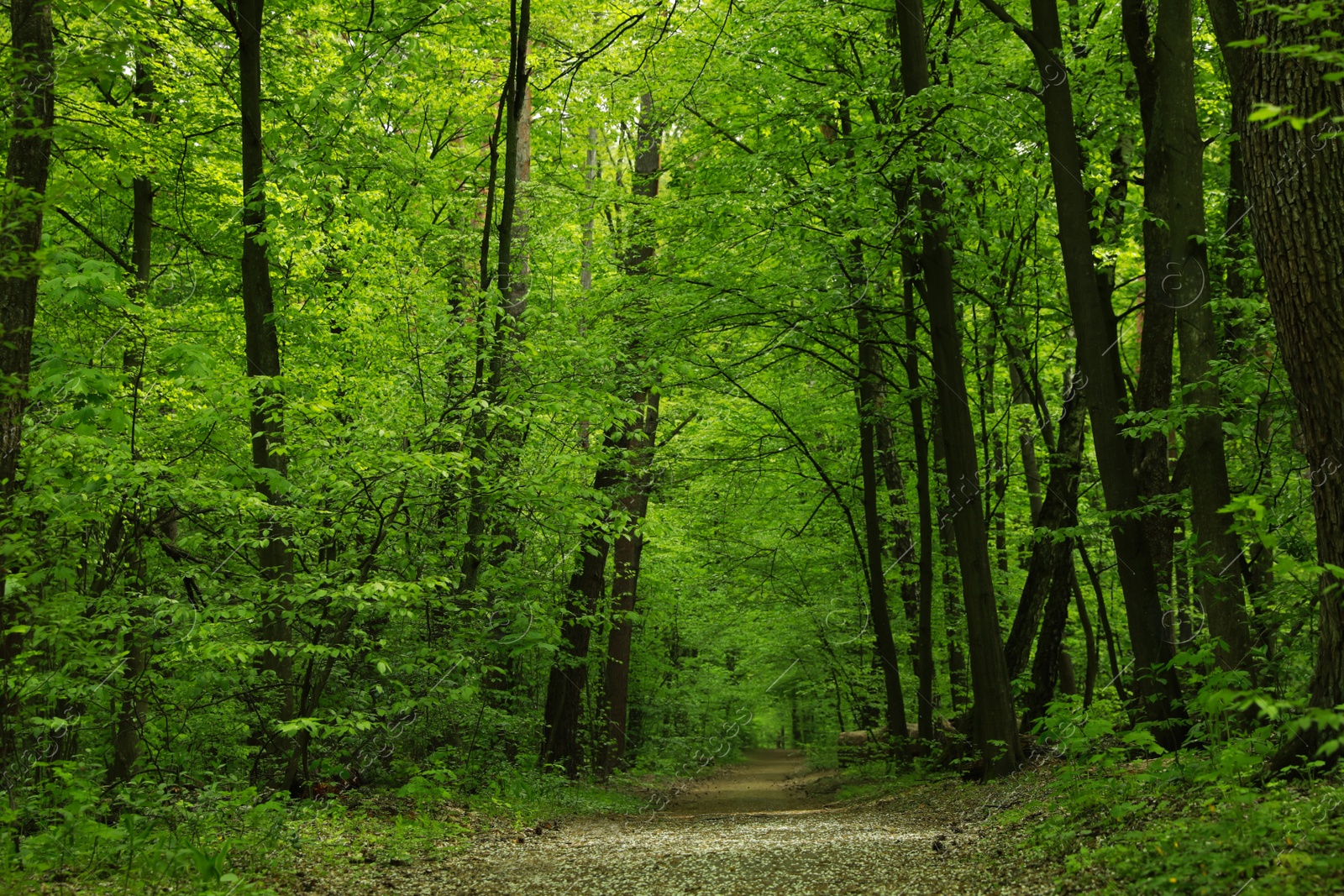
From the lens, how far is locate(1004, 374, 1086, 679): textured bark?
11305mm

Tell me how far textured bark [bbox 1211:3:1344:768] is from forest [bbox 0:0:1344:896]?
3cm

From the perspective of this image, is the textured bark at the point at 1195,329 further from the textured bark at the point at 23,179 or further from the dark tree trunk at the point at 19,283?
the textured bark at the point at 23,179

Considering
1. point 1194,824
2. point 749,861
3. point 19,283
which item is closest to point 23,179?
point 19,283

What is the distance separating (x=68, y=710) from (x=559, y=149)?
1154cm

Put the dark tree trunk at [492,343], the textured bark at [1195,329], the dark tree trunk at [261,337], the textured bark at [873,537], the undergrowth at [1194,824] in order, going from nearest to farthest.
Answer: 1. the undergrowth at [1194,824]
2. the textured bark at [1195,329]
3. the dark tree trunk at [261,337]
4. the dark tree trunk at [492,343]
5. the textured bark at [873,537]

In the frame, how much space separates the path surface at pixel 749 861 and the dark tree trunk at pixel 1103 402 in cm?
187

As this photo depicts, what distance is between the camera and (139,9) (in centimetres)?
961

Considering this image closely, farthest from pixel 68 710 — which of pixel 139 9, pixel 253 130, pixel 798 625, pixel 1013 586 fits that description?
pixel 1013 586

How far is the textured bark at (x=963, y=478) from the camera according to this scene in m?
9.70

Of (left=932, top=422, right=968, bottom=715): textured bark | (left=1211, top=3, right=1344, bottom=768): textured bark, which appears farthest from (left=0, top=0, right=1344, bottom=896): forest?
(left=932, top=422, right=968, bottom=715): textured bark

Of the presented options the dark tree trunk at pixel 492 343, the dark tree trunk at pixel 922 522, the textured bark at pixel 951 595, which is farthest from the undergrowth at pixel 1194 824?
the textured bark at pixel 951 595

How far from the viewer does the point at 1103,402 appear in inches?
299

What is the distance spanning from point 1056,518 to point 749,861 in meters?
7.02

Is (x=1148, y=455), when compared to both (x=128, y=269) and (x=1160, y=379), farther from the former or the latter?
(x=128, y=269)
